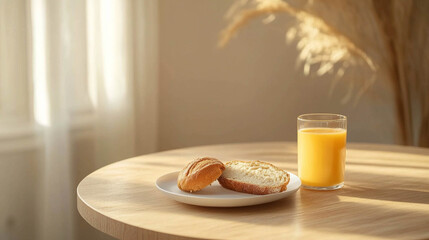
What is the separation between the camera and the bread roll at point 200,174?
1029 mm

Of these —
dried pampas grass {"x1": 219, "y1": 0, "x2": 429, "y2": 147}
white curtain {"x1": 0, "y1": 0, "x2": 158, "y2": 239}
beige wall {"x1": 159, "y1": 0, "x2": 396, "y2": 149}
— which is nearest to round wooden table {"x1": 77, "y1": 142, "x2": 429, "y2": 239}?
white curtain {"x1": 0, "y1": 0, "x2": 158, "y2": 239}

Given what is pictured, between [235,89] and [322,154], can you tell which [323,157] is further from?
[235,89]

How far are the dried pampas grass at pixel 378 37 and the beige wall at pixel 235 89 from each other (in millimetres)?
238

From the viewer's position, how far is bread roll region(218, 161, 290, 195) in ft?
3.34

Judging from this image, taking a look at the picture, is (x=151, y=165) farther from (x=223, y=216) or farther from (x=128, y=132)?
(x=128, y=132)

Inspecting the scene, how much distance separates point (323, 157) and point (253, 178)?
0.58ft

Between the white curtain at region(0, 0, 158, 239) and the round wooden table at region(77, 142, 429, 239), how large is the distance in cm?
62

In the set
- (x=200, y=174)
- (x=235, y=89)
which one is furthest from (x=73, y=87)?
(x=200, y=174)

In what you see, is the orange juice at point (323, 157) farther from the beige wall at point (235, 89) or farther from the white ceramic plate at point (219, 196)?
the beige wall at point (235, 89)

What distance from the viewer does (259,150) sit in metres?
1.56

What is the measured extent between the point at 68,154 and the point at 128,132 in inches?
11.4

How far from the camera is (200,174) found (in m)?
1.03

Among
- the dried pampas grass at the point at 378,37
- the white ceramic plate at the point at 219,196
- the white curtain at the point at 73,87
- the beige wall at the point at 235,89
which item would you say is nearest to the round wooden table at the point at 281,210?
the white ceramic plate at the point at 219,196

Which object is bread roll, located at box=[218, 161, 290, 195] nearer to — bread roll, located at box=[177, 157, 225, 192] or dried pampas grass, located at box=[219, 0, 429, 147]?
bread roll, located at box=[177, 157, 225, 192]
